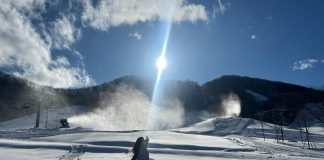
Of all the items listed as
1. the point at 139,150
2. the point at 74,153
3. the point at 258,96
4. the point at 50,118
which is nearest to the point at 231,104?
the point at 258,96

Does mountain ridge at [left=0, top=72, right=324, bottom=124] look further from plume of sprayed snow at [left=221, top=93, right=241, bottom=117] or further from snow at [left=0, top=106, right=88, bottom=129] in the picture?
snow at [left=0, top=106, right=88, bottom=129]

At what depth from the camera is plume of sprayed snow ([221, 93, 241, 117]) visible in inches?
5188

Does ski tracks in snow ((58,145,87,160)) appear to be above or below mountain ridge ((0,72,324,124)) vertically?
below

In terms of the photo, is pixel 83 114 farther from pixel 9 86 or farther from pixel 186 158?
pixel 186 158

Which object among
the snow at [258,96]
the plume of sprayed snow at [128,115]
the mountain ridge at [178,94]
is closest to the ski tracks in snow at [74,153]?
the plume of sprayed snow at [128,115]

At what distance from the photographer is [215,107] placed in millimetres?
130750

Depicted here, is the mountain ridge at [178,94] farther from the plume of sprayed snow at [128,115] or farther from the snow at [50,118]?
the plume of sprayed snow at [128,115]

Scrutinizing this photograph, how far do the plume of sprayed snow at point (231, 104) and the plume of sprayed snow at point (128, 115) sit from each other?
54.6 ft

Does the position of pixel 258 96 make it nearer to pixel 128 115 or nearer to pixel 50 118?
pixel 128 115

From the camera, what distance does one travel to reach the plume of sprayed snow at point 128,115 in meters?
92.5

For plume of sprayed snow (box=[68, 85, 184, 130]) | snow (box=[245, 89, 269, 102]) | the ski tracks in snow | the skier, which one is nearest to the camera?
the skier

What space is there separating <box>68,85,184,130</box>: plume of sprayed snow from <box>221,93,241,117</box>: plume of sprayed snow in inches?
656

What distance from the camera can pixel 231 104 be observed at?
476 ft

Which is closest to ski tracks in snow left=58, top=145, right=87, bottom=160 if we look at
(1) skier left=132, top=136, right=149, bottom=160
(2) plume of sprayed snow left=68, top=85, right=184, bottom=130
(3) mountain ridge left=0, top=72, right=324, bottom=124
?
(1) skier left=132, top=136, right=149, bottom=160
